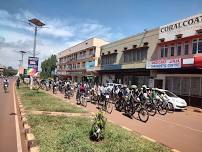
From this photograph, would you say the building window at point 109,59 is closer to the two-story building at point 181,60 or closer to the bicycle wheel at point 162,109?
the two-story building at point 181,60

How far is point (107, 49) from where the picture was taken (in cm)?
4944

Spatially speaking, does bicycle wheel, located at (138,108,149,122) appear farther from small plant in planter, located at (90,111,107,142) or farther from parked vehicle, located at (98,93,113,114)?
small plant in planter, located at (90,111,107,142)

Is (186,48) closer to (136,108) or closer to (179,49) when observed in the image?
(179,49)

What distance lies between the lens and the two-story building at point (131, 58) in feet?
113

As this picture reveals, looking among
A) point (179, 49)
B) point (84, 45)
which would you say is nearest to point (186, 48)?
point (179, 49)

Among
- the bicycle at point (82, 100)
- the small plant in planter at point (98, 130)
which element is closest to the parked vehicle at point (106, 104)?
the bicycle at point (82, 100)

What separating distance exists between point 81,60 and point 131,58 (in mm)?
27494

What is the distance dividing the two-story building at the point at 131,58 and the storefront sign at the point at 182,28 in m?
1.85

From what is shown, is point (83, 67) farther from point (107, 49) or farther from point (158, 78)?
point (158, 78)

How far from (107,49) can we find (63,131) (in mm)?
39881

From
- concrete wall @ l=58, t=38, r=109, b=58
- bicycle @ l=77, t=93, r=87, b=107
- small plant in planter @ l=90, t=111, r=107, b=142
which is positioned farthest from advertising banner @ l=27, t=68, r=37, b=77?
concrete wall @ l=58, t=38, r=109, b=58

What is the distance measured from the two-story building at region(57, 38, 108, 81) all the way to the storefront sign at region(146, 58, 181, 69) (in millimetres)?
22560

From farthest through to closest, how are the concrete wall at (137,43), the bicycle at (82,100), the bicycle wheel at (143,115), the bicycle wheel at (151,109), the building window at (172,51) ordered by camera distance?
the concrete wall at (137,43) < the building window at (172,51) < the bicycle at (82,100) < the bicycle wheel at (151,109) < the bicycle wheel at (143,115)

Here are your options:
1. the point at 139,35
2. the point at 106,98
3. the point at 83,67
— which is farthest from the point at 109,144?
the point at 83,67
